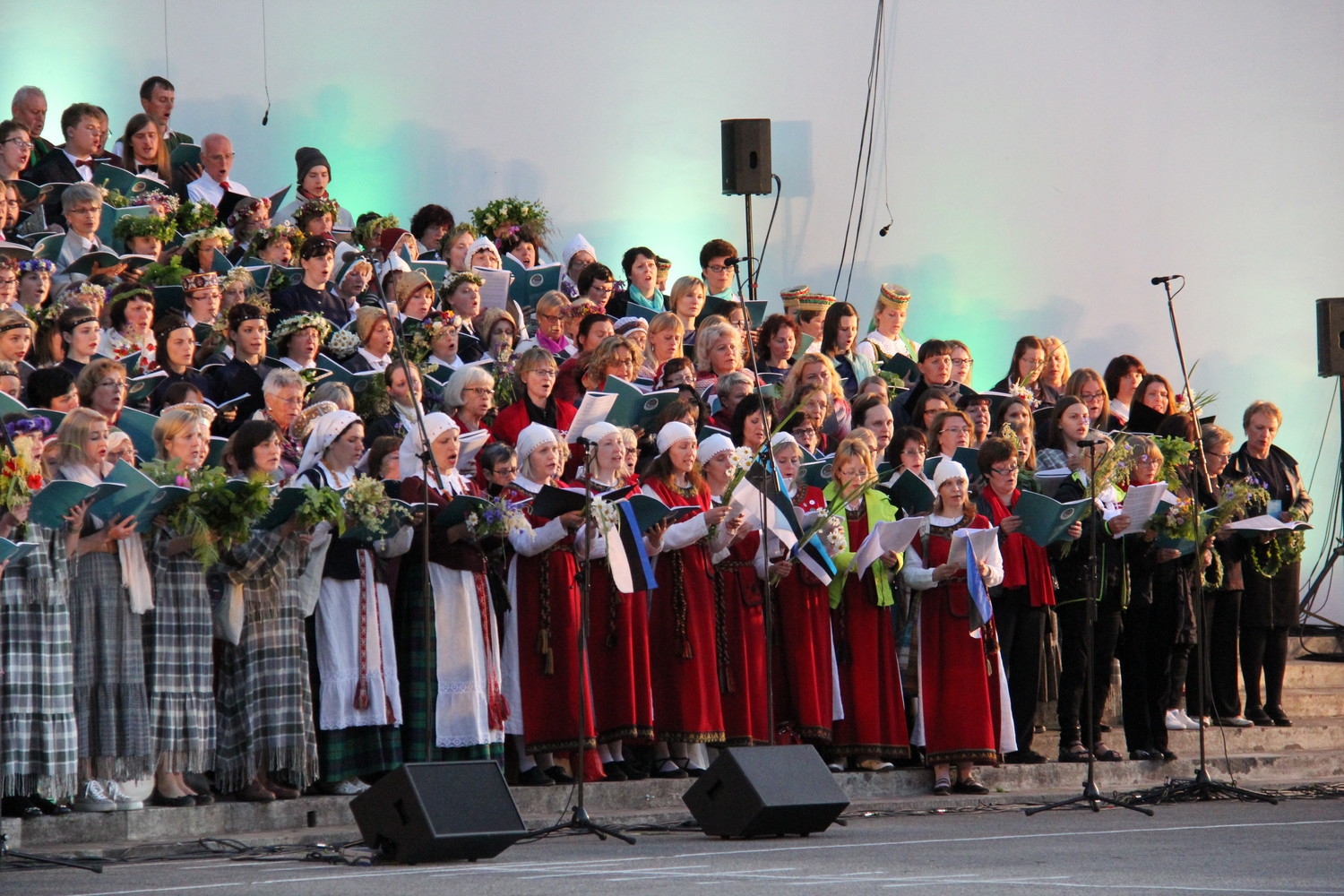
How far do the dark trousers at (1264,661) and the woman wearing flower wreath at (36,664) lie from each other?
5.66m

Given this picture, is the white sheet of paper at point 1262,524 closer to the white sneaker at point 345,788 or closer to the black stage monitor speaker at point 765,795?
the black stage monitor speaker at point 765,795

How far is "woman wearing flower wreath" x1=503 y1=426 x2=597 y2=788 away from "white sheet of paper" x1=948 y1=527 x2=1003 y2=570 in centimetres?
155

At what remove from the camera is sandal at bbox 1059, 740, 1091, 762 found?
26.6 ft

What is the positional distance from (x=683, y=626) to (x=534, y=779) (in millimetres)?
773

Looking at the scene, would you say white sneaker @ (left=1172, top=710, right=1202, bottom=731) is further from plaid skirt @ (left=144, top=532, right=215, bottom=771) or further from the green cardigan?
plaid skirt @ (left=144, top=532, right=215, bottom=771)

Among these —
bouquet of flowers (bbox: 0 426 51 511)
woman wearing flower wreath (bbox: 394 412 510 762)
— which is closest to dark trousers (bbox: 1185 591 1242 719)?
woman wearing flower wreath (bbox: 394 412 510 762)

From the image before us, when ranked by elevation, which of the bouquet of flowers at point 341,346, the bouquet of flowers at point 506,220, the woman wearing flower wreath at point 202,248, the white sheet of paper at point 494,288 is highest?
the bouquet of flowers at point 506,220

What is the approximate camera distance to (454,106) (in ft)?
40.2

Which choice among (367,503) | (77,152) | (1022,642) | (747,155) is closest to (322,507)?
(367,503)

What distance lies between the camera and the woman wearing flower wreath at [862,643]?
7559 millimetres

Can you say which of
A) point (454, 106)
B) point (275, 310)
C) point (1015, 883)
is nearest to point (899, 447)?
point (275, 310)

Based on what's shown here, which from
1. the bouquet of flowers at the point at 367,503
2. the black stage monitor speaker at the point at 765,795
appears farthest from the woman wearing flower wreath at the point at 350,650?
the black stage monitor speaker at the point at 765,795

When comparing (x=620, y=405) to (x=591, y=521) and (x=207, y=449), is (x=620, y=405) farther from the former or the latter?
(x=207, y=449)

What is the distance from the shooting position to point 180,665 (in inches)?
237
